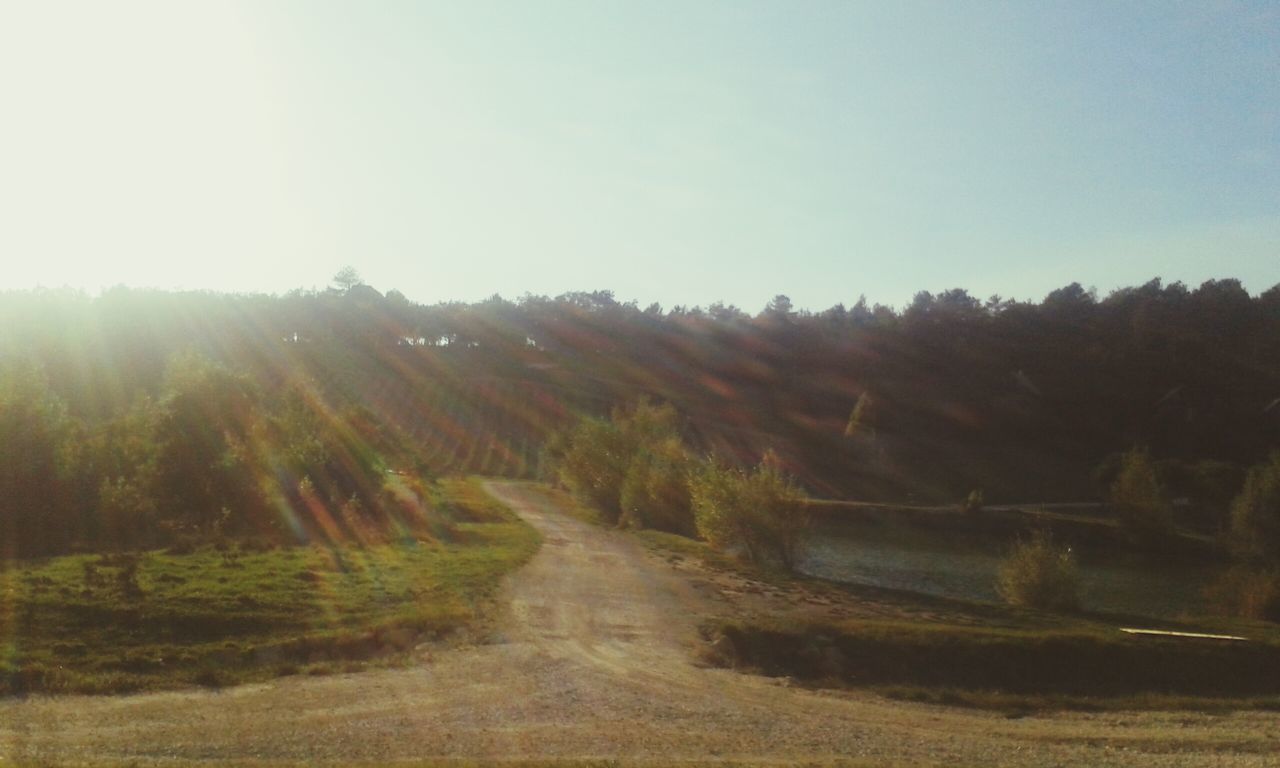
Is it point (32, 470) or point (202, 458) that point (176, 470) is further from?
point (32, 470)

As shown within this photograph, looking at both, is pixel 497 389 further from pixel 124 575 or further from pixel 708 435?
pixel 124 575

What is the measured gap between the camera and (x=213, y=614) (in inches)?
771

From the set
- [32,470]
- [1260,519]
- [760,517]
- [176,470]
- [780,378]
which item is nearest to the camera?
[32,470]

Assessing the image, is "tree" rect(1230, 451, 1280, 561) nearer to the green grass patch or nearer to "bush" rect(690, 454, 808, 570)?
"bush" rect(690, 454, 808, 570)

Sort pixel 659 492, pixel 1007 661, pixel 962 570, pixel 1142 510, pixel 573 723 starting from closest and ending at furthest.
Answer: pixel 573 723 < pixel 1007 661 < pixel 962 570 < pixel 659 492 < pixel 1142 510

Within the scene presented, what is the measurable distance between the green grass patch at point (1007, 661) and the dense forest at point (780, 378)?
23.1 metres

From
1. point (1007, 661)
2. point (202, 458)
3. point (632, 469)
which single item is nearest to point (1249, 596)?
point (1007, 661)

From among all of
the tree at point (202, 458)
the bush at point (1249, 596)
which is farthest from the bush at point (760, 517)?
the tree at point (202, 458)

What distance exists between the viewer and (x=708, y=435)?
302ft

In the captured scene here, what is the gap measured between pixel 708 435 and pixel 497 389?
27601 millimetres

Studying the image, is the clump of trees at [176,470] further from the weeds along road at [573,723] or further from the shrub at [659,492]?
the weeds along road at [573,723]

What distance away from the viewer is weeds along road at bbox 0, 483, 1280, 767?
13.3 m

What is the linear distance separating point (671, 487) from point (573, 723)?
1335 inches

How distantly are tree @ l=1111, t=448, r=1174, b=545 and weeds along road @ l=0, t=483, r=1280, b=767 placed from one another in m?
43.3
